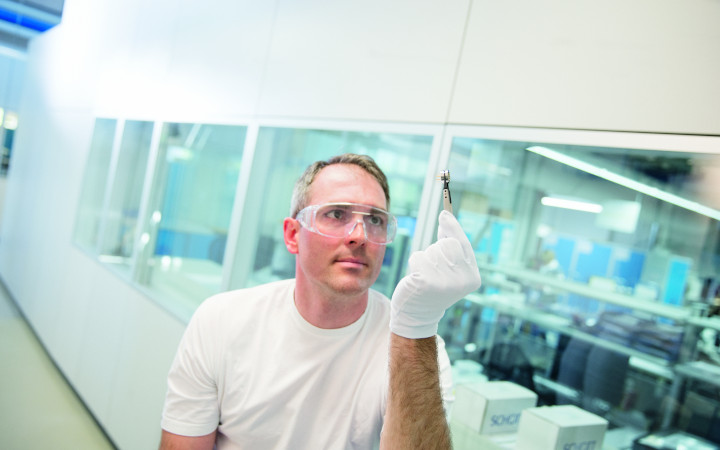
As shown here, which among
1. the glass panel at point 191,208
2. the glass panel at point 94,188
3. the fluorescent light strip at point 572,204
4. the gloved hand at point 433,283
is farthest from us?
the glass panel at point 94,188

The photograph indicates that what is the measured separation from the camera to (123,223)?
385 centimetres

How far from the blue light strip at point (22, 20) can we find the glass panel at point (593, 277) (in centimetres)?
145

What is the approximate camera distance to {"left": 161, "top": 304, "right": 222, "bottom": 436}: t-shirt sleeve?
4.33 ft

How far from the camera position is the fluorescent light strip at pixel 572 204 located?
172 cm

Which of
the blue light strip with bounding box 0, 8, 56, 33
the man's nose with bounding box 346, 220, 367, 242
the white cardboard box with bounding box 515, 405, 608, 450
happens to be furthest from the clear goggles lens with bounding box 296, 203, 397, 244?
the blue light strip with bounding box 0, 8, 56, 33

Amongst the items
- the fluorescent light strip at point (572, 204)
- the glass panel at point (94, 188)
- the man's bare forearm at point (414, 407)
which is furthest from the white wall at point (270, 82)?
→ the man's bare forearm at point (414, 407)

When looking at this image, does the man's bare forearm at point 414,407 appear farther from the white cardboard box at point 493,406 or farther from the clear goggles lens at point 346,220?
the white cardboard box at point 493,406

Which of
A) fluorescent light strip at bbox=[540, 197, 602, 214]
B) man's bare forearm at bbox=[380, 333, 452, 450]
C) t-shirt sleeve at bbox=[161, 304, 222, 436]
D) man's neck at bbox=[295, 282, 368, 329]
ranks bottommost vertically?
t-shirt sleeve at bbox=[161, 304, 222, 436]

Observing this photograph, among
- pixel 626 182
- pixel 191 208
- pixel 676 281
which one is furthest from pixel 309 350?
pixel 191 208

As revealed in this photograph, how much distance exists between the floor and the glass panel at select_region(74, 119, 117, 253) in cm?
141

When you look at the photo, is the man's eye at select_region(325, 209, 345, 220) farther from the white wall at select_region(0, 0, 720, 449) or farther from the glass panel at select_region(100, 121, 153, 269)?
the glass panel at select_region(100, 121, 153, 269)

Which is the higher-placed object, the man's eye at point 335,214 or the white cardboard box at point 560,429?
the man's eye at point 335,214

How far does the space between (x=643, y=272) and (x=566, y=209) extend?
335 millimetres

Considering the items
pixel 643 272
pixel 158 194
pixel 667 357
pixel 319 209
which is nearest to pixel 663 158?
pixel 643 272
